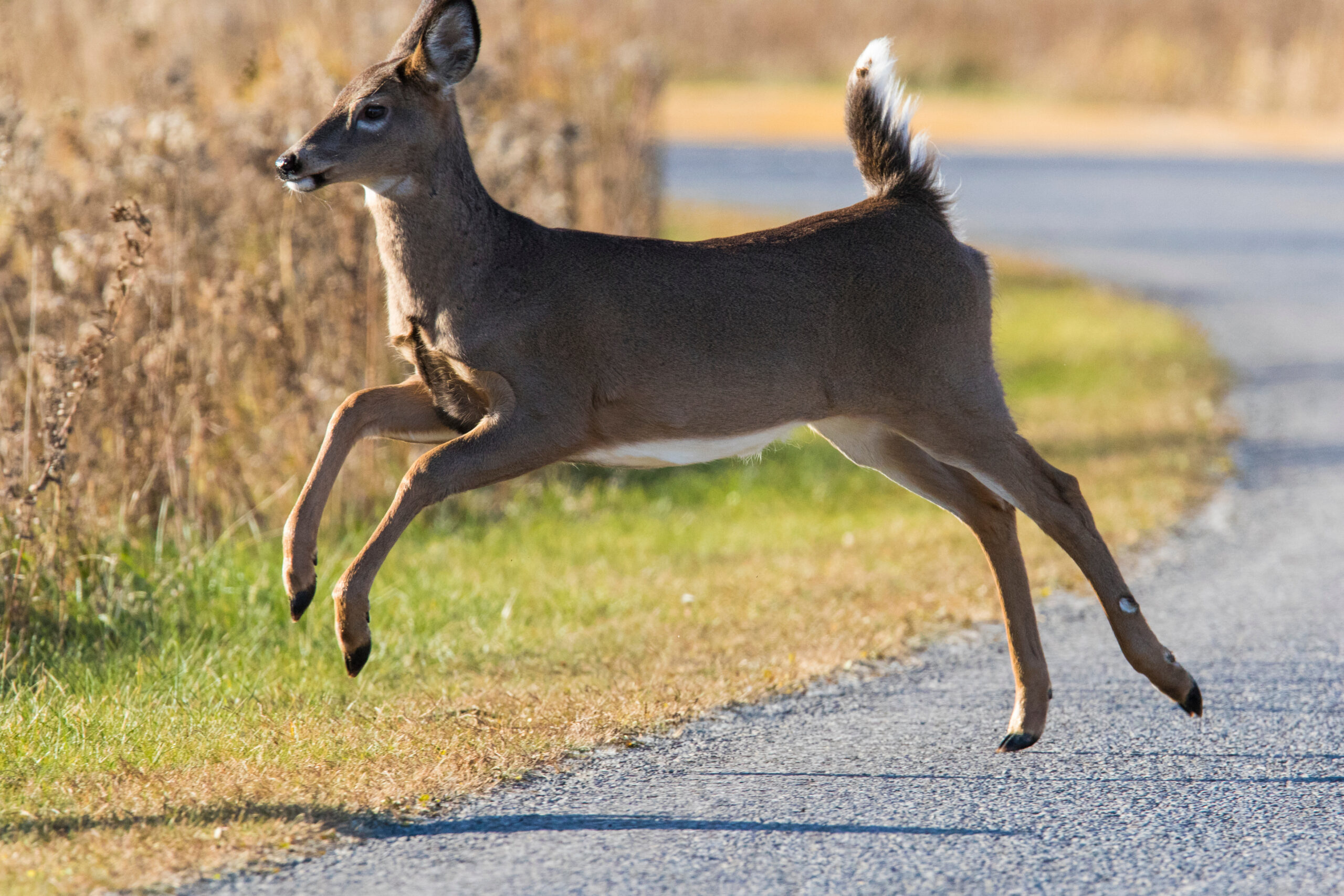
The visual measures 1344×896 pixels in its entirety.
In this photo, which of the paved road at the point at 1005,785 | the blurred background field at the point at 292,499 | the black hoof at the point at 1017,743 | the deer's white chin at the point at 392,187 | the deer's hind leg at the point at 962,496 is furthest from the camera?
the deer's hind leg at the point at 962,496

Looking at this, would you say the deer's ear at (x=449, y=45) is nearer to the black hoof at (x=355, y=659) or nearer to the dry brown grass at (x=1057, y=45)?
the black hoof at (x=355, y=659)

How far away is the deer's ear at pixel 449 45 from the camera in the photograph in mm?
4453

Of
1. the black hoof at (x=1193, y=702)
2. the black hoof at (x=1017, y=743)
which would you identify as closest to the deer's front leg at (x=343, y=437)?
the black hoof at (x=1017, y=743)

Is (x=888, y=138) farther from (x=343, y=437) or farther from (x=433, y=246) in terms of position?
(x=343, y=437)

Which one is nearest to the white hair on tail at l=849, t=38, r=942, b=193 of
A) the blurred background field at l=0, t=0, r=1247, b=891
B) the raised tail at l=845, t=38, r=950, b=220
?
the raised tail at l=845, t=38, r=950, b=220

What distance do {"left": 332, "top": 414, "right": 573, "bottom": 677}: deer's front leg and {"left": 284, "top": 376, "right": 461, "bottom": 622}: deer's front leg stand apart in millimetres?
162

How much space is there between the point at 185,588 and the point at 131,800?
210 cm

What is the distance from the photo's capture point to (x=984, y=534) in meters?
5.25

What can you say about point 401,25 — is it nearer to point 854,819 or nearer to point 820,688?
point 820,688

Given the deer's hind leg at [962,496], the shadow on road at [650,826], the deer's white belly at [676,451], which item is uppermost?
the deer's white belly at [676,451]

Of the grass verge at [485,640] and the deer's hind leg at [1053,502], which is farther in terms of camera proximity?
the deer's hind leg at [1053,502]

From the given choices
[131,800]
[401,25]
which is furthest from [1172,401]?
[131,800]

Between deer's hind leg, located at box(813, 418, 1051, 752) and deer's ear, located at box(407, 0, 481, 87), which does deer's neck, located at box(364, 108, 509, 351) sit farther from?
deer's hind leg, located at box(813, 418, 1051, 752)

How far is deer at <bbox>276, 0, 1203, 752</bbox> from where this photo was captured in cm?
445
